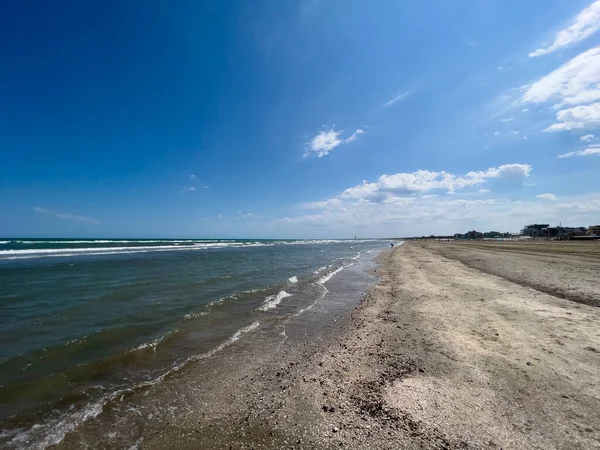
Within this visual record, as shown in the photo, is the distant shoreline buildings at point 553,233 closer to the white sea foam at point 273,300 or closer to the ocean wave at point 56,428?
the white sea foam at point 273,300

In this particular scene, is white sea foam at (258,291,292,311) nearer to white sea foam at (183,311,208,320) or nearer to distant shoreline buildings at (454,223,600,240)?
white sea foam at (183,311,208,320)

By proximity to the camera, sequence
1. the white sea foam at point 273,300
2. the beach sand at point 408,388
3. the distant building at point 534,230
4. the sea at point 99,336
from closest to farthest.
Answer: the beach sand at point 408,388, the sea at point 99,336, the white sea foam at point 273,300, the distant building at point 534,230

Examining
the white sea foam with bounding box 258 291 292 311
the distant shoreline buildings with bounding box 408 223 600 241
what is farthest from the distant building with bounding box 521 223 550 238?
the white sea foam with bounding box 258 291 292 311

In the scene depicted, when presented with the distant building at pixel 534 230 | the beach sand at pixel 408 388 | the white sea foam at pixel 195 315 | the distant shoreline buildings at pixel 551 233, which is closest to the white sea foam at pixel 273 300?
the white sea foam at pixel 195 315

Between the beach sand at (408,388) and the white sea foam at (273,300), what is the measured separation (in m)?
3.24

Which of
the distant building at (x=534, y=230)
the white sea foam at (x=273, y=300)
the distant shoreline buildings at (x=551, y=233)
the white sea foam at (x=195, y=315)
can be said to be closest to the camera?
the white sea foam at (x=195, y=315)

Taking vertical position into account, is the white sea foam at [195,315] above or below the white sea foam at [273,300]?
above

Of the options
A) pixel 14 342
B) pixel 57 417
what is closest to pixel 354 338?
pixel 57 417

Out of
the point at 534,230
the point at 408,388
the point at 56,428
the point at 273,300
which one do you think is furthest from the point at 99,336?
the point at 534,230

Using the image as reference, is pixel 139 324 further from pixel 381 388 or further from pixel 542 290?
pixel 542 290

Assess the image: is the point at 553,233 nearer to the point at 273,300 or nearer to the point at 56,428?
the point at 273,300

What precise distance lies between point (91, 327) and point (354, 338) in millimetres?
8817

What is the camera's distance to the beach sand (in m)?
4.00

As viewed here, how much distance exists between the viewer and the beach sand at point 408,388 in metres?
4.00
